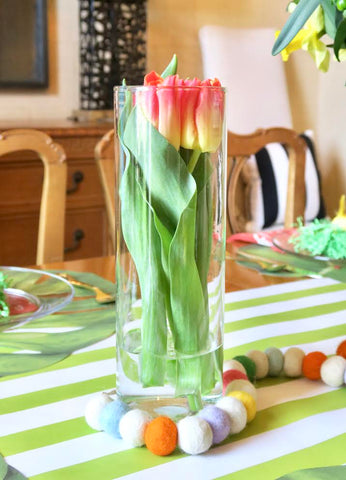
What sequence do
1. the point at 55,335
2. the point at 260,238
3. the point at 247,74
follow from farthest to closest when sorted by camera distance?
the point at 247,74, the point at 260,238, the point at 55,335

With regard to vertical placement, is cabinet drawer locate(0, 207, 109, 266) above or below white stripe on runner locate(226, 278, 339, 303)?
below

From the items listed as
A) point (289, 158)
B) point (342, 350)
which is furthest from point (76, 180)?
point (342, 350)

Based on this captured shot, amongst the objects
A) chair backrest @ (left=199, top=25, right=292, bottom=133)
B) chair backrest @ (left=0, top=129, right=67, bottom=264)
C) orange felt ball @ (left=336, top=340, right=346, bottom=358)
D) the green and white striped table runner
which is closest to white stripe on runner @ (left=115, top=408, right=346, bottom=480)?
the green and white striped table runner

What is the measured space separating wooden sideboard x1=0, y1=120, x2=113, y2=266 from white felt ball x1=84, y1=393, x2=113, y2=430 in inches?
76.1

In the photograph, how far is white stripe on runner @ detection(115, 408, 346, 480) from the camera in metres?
0.59

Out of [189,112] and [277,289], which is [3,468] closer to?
[189,112]

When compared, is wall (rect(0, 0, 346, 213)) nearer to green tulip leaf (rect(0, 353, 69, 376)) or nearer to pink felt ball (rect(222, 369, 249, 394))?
green tulip leaf (rect(0, 353, 69, 376))

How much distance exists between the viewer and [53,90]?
296 cm

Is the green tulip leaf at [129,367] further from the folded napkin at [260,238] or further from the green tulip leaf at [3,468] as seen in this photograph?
the folded napkin at [260,238]

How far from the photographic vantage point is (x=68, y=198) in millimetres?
2648

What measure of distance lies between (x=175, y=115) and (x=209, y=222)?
0.11 meters

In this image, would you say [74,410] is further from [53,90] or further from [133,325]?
[53,90]

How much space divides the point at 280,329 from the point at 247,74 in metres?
2.55

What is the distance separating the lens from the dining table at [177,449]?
1.97 ft
